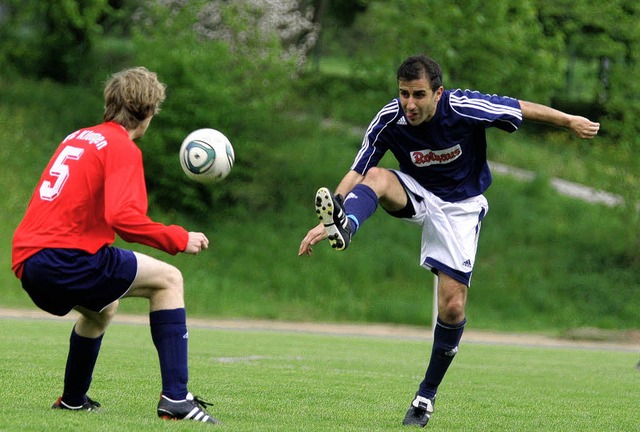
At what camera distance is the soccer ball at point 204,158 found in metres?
6.38

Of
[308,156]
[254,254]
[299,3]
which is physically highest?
[299,3]

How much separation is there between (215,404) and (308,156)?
21.7m

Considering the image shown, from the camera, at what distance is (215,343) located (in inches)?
545

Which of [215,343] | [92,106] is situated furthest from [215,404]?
[92,106]

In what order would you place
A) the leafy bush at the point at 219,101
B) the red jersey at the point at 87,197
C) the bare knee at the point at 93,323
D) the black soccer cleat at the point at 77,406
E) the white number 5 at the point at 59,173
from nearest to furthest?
the red jersey at the point at 87,197, the white number 5 at the point at 59,173, the bare knee at the point at 93,323, the black soccer cleat at the point at 77,406, the leafy bush at the point at 219,101

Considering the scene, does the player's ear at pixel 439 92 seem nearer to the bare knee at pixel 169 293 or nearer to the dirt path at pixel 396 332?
the bare knee at pixel 169 293

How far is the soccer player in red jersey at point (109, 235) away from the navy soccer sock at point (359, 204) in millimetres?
1222

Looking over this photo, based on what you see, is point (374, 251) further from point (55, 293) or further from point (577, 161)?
point (55, 293)

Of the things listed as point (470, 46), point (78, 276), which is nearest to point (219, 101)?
point (470, 46)

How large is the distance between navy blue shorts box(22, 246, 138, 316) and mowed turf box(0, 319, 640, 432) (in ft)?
2.15

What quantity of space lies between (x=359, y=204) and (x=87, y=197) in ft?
5.96

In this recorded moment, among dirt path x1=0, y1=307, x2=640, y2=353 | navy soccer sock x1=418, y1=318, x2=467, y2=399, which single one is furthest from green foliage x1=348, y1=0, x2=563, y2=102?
navy soccer sock x1=418, y1=318, x2=467, y2=399

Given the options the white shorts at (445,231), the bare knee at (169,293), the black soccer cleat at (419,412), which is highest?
the white shorts at (445,231)

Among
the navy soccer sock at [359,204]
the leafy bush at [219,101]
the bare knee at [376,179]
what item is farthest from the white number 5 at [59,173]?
the leafy bush at [219,101]
